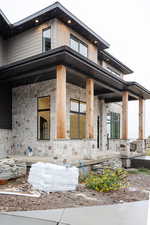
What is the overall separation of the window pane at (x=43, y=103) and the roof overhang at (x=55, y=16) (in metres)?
3.42

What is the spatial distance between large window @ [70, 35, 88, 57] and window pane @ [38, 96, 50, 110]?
284cm

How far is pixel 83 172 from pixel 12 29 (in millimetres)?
7405

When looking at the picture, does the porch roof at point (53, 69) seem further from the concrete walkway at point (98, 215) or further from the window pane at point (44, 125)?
the concrete walkway at point (98, 215)

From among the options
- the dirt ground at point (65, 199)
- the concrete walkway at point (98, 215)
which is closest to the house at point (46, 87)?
the dirt ground at point (65, 199)

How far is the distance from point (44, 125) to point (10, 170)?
10.7ft

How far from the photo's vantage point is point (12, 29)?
9.22 m

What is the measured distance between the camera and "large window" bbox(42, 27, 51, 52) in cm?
849

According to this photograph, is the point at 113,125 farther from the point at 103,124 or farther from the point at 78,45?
the point at 78,45

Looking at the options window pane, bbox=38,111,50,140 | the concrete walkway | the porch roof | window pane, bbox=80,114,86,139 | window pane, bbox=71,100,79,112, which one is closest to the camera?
the concrete walkway

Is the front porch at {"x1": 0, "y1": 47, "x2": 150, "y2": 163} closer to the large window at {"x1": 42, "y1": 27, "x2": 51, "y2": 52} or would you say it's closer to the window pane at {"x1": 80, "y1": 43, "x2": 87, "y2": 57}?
the large window at {"x1": 42, "y1": 27, "x2": 51, "y2": 52}

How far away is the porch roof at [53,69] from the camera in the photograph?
6035 mm

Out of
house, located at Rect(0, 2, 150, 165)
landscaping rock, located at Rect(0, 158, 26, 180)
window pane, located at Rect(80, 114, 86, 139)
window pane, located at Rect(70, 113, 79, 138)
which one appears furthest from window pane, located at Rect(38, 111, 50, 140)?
landscaping rock, located at Rect(0, 158, 26, 180)

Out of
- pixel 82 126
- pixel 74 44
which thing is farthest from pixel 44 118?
pixel 74 44

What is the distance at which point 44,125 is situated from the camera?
846cm
